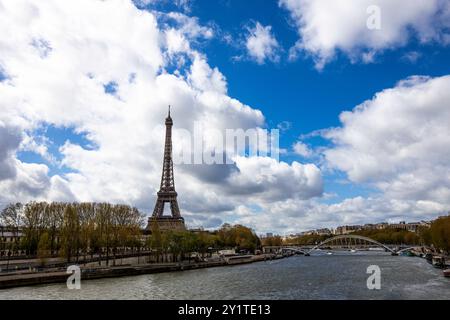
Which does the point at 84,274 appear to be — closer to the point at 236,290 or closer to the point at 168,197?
the point at 236,290

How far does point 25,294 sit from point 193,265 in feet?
92.6

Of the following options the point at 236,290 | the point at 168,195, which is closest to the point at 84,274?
the point at 236,290

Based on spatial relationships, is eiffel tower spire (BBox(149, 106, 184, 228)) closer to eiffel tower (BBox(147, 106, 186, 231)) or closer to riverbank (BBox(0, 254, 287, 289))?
eiffel tower (BBox(147, 106, 186, 231))

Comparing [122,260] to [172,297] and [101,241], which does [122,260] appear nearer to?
[101,241]

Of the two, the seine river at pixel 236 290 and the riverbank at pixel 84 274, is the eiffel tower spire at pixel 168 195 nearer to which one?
the riverbank at pixel 84 274

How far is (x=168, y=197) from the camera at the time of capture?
8194cm

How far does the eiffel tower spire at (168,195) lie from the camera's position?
80000 mm

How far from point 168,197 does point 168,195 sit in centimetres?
41

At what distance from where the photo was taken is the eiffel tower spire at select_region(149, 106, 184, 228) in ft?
262

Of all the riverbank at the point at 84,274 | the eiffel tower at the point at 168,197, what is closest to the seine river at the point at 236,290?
the riverbank at the point at 84,274

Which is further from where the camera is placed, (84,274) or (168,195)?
(168,195)

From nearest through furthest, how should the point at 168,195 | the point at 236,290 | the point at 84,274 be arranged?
1. the point at 236,290
2. the point at 84,274
3. the point at 168,195

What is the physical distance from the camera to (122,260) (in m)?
49.7
